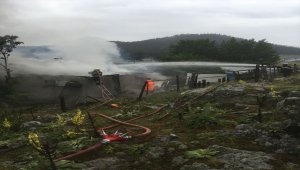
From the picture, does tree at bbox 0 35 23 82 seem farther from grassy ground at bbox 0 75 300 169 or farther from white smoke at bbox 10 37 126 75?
grassy ground at bbox 0 75 300 169

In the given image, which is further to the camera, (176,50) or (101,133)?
(176,50)

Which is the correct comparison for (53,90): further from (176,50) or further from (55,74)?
(176,50)

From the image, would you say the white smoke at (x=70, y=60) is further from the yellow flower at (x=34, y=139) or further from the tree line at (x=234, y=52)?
the yellow flower at (x=34, y=139)

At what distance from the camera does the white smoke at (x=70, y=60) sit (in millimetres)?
35438

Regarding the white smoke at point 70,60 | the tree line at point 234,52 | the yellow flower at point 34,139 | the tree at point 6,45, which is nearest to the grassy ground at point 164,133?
the yellow flower at point 34,139

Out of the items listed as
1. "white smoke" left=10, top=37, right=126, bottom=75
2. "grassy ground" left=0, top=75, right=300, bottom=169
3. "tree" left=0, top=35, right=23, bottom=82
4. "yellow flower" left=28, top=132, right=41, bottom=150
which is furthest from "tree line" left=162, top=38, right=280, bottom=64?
"yellow flower" left=28, top=132, right=41, bottom=150

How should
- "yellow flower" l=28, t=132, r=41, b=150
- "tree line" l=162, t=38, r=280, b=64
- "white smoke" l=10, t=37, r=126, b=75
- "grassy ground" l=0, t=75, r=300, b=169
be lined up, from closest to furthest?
"yellow flower" l=28, t=132, r=41, b=150, "grassy ground" l=0, t=75, r=300, b=169, "white smoke" l=10, t=37, r=126, b=75, "tree line" l=162, t=38, r=280, b=64

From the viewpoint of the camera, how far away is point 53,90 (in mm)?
32969

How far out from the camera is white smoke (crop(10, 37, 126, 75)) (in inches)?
1395

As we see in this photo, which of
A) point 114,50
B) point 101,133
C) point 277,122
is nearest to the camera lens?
point 277,122

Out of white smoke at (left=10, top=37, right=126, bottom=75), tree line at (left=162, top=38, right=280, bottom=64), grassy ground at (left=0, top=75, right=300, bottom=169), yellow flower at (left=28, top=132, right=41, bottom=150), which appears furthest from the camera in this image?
tree line at (left=162, top=38, right=280, bottom=64)

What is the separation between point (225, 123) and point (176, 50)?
6492 centimetres

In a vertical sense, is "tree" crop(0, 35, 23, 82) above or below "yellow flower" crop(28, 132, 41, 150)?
above

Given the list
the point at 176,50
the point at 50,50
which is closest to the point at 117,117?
the point at 50,50
